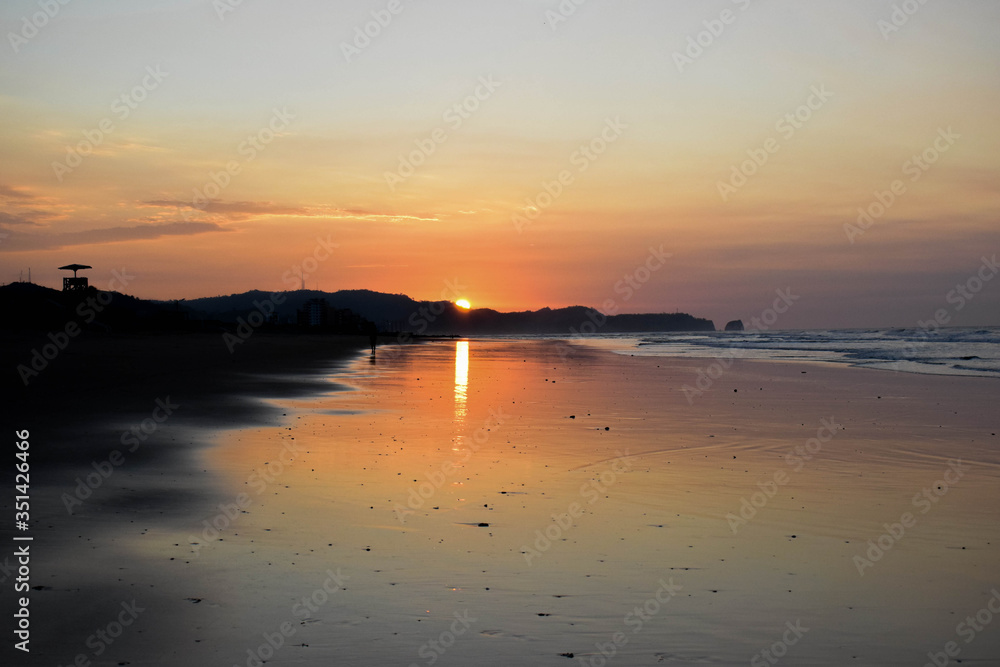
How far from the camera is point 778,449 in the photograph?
47.4ft

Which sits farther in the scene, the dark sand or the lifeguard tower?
the lifeguard tower

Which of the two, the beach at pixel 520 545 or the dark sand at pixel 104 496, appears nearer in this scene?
the beach at pixel 520 545

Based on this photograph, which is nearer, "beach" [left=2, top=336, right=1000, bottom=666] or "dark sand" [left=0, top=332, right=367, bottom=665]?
"beach" [left=2, top=336, right=1000, bottom=666]

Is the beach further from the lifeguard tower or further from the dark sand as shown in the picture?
the lifeguard tower

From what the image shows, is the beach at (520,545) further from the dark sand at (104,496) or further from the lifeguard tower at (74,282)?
the lifeguard tower at (74,282)

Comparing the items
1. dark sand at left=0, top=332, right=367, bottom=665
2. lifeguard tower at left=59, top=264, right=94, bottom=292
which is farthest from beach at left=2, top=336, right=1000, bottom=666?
lifeguard tower at left=59, top=264, right=94, bottom=292

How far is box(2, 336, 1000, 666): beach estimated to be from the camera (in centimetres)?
588

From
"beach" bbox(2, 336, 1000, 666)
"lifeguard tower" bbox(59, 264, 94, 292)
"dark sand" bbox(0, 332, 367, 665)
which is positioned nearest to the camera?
"beach" bbox(2, 336, 1000, 666)

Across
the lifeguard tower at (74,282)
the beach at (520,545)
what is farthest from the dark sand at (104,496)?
the lifeguard tower at (74,282)

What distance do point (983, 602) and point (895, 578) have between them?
747 millimetres

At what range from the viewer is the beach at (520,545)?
19.3 ft

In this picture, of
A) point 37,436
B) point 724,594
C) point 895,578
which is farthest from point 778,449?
point 37,436

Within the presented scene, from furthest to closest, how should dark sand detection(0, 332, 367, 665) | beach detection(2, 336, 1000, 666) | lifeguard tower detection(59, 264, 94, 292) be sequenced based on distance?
1. lifeguard tower detection(59, 264, 94, 292)
2. dark sand detection(0, 332, 367, 665)
3. beach detection(2, 336, 1000, 666)

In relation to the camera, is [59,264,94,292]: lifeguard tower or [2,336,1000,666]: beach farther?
[59,264,94,292]: lifeguard tower
